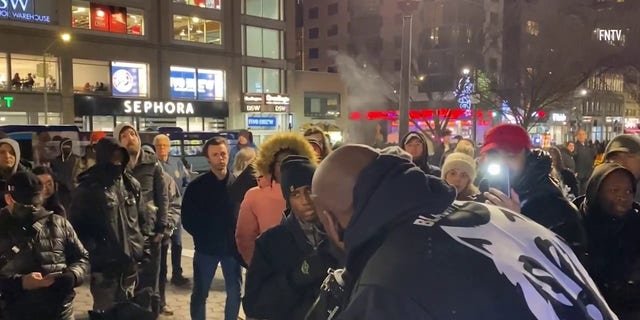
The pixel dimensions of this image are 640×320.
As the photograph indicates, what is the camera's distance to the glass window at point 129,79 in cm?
3578

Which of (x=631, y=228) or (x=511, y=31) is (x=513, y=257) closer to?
(x=631, y=228)

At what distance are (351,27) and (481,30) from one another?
990 inches

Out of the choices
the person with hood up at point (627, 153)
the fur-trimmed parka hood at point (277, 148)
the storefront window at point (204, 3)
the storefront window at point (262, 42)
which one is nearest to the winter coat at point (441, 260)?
the fur-trimmed parka hood at point (277, 148)

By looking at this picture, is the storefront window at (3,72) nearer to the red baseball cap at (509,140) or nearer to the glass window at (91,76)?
the glass window at (91,76)

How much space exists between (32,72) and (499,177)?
3495cm

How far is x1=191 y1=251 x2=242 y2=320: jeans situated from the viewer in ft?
17.7

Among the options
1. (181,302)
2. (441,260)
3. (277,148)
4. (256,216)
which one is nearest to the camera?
(441,260)

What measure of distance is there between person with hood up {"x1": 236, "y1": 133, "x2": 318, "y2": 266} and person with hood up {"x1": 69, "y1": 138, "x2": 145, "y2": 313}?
1.09m

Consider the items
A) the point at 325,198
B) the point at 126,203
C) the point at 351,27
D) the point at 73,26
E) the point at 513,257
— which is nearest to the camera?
the point at 513,257

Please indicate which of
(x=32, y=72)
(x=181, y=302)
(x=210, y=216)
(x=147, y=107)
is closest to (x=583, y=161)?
(x=181, y=302)

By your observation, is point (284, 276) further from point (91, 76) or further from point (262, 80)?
point (262, 80)

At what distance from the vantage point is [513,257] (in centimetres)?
157

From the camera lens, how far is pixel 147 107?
36469mm

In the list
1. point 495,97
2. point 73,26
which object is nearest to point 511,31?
point 495,97
